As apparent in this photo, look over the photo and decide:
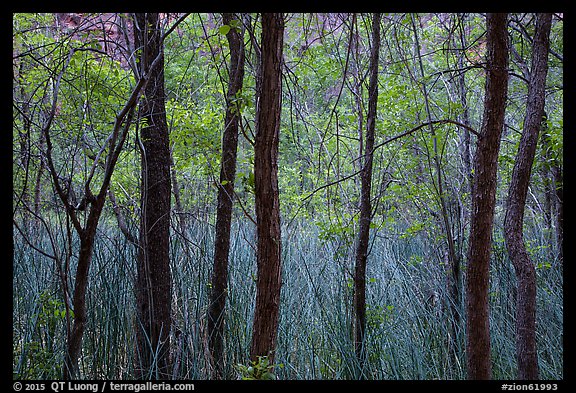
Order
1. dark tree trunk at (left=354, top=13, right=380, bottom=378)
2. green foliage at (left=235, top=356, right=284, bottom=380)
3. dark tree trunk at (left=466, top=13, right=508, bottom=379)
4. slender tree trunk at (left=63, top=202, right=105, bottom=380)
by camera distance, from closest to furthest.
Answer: green foliage at (left=235, top=356, right=284, bottom=380), slender tree trunk at (left=63, top=202, right=105, bottom=380), dark tree trunk at (left=466, top=13, right=508, bottom=379), dark tree trunk at (left=354, top=13, right=380, bottom=378)

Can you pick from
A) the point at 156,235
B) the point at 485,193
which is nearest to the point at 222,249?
the point at 156,235

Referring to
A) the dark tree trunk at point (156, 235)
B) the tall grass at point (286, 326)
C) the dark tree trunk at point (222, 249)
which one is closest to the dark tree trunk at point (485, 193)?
the tall grass at point (286, 326)

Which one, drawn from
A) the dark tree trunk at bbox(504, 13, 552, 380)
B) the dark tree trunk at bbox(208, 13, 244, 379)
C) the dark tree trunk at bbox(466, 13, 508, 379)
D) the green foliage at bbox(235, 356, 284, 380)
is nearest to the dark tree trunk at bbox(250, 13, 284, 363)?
the green foliage at bbox(235, 356, 284, 380)

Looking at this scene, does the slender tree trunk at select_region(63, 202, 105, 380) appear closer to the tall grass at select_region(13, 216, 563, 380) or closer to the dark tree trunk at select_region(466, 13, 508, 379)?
the tall grass at select_region(13, 216, 563, 380)

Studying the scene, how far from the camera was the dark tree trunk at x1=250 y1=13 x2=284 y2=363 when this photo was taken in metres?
1.63

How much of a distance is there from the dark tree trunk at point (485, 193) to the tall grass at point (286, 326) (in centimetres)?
93

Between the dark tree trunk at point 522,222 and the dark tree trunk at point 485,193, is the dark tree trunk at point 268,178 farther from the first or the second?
the dark tree trunk at point 522,222

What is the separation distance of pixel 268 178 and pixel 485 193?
0.83m

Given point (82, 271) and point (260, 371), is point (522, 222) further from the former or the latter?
point (82, 271)

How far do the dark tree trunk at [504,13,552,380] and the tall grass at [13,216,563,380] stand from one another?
743 millimetres
